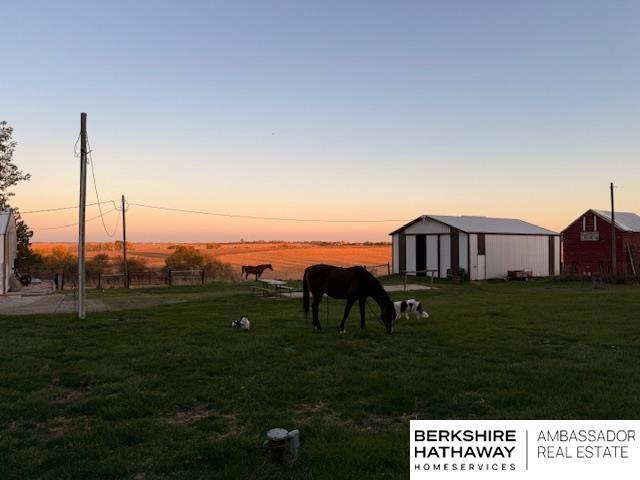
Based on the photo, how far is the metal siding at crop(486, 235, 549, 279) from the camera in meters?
34.0

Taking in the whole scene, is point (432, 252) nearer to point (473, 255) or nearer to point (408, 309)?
point (473, 255)

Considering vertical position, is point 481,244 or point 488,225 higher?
point 488,225

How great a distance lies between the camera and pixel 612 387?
7004 millimetres

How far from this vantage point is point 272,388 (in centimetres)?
730

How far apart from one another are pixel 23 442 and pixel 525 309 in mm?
15107

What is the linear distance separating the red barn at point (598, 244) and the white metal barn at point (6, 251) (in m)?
37.1

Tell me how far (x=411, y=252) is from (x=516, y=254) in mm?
8003

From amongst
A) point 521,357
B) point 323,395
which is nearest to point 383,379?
point 323,395

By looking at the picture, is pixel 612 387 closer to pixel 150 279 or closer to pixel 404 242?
pixel 404 242

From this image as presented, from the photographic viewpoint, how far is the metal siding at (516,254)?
112 ft

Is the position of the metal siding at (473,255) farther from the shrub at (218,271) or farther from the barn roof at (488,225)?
the shrub at (218,271)

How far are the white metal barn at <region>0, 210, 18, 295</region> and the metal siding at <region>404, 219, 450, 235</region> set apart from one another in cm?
2499
